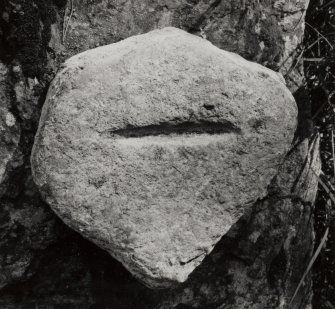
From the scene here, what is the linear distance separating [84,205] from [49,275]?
0.27m

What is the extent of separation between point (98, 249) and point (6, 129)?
1.21 ft

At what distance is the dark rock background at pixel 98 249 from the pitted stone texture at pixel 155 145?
98 millimetres

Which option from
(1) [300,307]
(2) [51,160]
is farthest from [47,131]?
(1) [300,307]

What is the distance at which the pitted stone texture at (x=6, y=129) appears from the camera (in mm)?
1197

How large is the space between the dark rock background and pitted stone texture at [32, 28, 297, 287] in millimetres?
98

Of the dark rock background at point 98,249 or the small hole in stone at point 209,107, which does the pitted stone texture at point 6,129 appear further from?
the small hole in stone at point 209,107

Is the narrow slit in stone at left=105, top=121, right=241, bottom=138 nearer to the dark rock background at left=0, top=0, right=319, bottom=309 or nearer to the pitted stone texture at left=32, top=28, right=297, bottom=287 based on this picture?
the pitted stone texture at left=32, top=28, right=297, bottom=287

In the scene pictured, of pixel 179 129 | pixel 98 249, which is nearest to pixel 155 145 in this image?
pixel 179 129

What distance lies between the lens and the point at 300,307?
162cm

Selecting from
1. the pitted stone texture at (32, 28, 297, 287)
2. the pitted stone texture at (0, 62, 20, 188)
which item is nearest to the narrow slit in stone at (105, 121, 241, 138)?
the pitted stone texture at (32, 28, 297, 287)

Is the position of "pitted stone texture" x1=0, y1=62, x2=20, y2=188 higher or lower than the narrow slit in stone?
lower

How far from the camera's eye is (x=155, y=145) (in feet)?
3.83

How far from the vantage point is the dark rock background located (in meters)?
1.23

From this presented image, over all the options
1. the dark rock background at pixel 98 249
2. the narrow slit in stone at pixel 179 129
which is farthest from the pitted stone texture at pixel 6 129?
the narrow slit in stone at pixel 179 129
